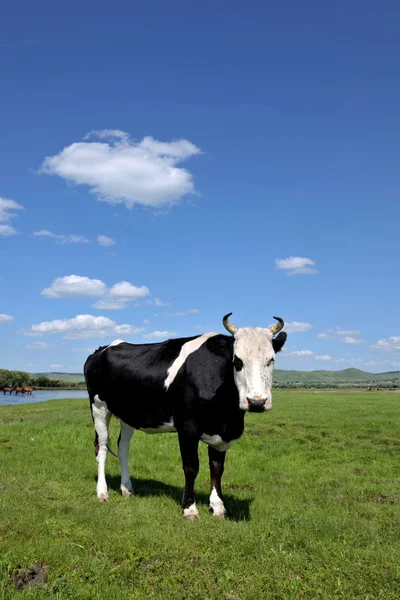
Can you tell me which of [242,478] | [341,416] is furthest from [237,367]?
[341,416]

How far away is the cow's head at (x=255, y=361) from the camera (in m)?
7.67

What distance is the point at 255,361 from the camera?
797cm

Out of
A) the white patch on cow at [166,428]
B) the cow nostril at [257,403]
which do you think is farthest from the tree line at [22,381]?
the cow nostril at [257,403]

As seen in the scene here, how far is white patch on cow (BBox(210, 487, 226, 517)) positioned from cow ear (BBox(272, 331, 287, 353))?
108 inches

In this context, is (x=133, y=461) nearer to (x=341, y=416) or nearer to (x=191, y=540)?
(x=191, y=540)

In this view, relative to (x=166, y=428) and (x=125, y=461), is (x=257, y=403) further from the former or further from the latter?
(x=125, y=461)

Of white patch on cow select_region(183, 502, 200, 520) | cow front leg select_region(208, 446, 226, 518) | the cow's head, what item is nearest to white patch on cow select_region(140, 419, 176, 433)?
cow front leg select_region(208, 446, 226, 518)

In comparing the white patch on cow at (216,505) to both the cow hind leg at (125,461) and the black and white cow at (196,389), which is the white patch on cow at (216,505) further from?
the cow hind leg at (125,461)

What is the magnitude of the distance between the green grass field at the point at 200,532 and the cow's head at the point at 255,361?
6.16 ft

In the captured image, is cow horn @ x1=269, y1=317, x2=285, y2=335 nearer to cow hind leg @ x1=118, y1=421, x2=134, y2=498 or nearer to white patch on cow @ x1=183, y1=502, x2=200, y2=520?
white patch on cow @ x1=183, y1=502, x2=200, y2=520

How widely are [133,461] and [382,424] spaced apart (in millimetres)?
13048

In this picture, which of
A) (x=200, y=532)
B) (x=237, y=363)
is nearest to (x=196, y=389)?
(x=237, y=363)

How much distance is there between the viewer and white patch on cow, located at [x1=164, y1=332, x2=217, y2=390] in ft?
31.2

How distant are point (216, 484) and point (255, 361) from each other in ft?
8.82
